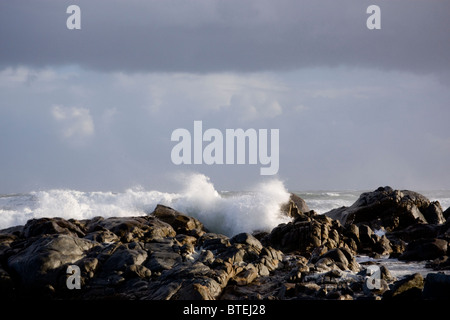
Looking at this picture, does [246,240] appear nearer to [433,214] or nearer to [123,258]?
[123,258]

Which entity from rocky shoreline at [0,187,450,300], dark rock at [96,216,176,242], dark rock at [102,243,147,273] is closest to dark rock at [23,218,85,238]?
rocky shoreline at [0,187,450,300]

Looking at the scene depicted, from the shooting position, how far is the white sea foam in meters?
26.3

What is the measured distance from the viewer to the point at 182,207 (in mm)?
30328

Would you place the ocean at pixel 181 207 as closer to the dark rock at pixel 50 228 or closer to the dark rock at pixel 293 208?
the dark rock at pixel 293 208

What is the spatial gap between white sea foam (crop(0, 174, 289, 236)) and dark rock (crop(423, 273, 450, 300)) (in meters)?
14.6

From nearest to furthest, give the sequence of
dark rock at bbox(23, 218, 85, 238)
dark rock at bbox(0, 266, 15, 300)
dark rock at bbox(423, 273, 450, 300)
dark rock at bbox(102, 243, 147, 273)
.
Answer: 1. dark rock at bbox(423, 273, 450, 300)
2. dark rock at bbox(0, 266, 15, 300)
3. dark rock at bbox(102, 243, 147, 273)
4. dark rock at bbox(23, 218, 85, 238)

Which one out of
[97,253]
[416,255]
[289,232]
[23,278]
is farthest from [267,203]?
[23,278]

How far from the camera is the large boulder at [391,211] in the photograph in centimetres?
2486

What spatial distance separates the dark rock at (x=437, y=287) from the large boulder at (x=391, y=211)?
45.5 feet

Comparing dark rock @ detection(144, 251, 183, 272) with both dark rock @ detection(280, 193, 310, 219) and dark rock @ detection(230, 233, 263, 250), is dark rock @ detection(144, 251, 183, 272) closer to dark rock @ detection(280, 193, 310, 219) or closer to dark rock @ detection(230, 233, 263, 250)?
dark rock @ detection(230, 233, 263, 250)

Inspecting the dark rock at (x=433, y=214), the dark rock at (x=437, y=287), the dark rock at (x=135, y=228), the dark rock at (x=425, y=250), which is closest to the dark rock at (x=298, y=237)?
the dark rock at (x=425, y=250)

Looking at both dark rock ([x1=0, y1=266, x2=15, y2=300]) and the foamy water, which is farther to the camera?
the foamy water

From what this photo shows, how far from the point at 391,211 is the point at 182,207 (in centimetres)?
1196
